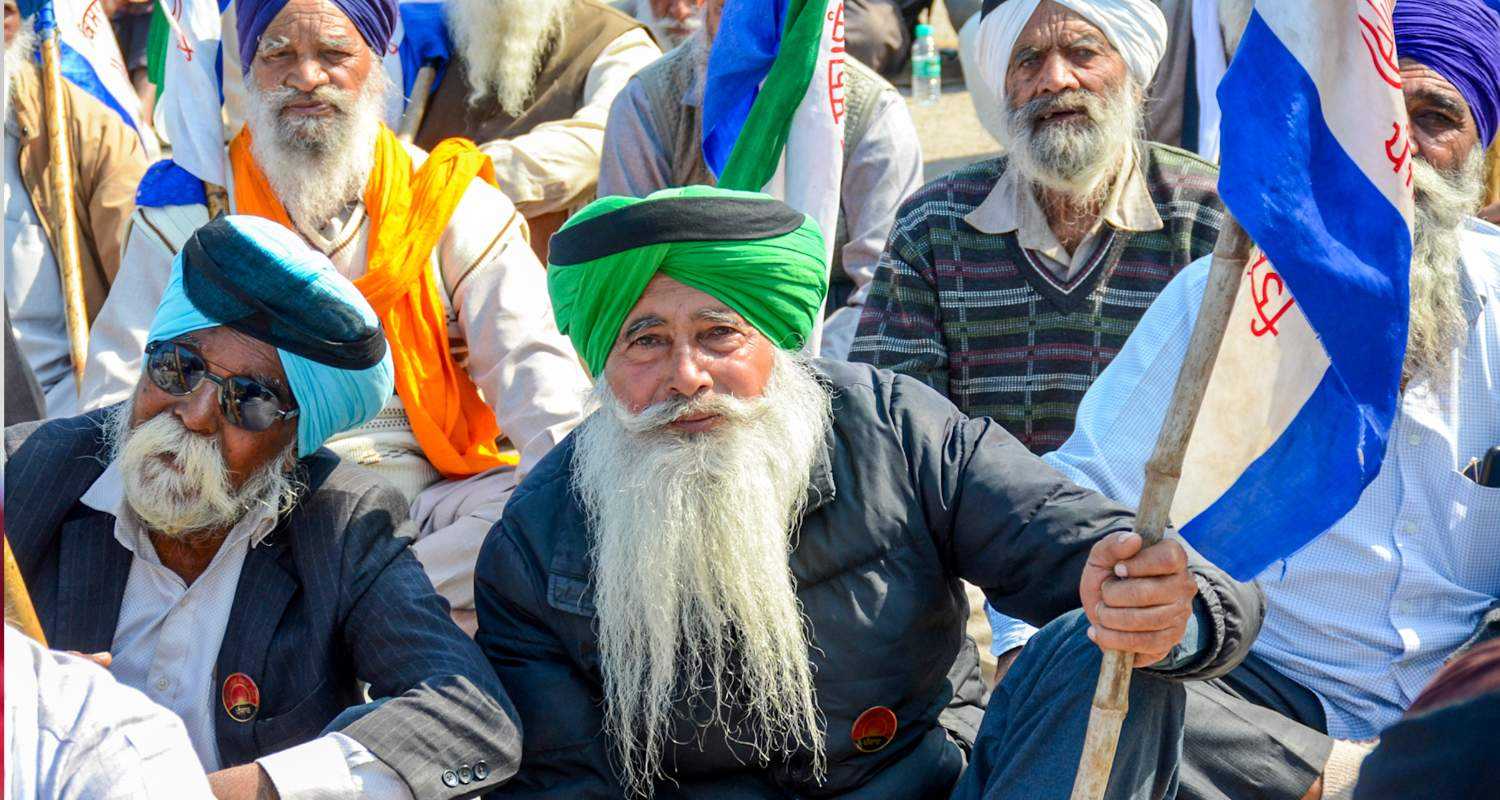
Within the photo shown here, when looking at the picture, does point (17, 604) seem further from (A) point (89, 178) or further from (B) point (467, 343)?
(A) point (89, 178)

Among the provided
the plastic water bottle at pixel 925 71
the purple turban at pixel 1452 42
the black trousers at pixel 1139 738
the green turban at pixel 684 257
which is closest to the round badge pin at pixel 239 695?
the green turban at pixel 684 257

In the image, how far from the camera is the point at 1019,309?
4.77 metres

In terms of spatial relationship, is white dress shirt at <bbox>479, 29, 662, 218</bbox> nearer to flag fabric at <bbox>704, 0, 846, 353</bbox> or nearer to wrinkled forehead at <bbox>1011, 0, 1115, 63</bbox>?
flag fabric at <bbox>704, 0, 846, 353</bbox>

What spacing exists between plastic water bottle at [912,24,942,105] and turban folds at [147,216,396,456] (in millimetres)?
6473

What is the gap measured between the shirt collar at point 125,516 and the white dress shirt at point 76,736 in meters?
1.12

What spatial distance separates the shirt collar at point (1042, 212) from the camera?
4801 mm

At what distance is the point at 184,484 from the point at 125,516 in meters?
0.15

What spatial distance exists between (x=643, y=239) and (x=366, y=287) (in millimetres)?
1576

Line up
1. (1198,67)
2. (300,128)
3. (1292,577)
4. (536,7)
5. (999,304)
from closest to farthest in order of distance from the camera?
(1292,577) < (999,304) < (300,128) < (1198,67) < (536,7)

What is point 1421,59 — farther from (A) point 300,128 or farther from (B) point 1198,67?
(A) point 300,128

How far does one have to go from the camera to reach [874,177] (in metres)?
5.62

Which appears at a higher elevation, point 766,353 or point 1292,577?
point 766,353

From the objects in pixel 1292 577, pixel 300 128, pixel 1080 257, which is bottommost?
pixel 1292 577

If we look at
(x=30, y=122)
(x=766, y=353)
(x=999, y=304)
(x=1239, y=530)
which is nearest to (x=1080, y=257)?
(x=999, y=304)
